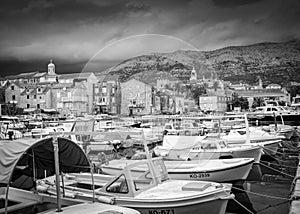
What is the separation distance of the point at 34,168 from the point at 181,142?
23.6 feet

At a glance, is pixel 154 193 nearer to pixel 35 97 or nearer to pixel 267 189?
pixel 267 189

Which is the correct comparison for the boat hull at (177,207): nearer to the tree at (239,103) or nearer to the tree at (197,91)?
the tree at (197,91)

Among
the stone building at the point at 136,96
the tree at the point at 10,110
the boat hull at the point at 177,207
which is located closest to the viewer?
the boat hull at the point at 177,207

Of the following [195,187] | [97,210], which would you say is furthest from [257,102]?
[97,210]

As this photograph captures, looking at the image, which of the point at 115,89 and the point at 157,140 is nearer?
the point at 115,89

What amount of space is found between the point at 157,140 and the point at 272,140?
236 inches

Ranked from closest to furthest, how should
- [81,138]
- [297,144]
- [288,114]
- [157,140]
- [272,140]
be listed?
1. [81,138]
2. [157,140]
3. [272,140]
4. [297,144]
5. [288,114]

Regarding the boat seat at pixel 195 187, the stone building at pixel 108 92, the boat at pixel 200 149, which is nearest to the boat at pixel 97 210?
the boat seat at pixel 195 187

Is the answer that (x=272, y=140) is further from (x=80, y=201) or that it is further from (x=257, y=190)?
(x=80, y=201)

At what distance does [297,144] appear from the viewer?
2245 cm

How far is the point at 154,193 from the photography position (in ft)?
22.9

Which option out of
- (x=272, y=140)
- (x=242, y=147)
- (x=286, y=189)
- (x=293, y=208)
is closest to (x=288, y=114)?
(x=272, y=140)

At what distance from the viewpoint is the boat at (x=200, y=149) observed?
13.0 meters

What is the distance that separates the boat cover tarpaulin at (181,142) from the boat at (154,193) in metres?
5.69
